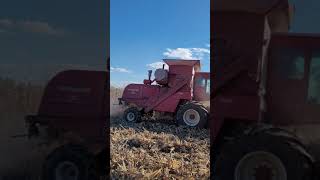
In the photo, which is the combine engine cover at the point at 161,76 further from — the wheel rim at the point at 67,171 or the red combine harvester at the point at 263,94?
the red combine harvester at the point at 263,94

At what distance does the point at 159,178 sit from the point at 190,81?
274 inches

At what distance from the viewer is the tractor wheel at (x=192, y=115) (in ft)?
34.4

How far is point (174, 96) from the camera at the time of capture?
11.8 metres

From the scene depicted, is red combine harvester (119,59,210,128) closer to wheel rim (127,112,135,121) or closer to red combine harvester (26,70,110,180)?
wheel rim (127,112,135,121)

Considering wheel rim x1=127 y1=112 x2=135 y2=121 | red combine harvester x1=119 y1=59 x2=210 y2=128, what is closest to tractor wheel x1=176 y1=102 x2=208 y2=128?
red combine harvester x1=119 y1=59 x2=210 y2=128

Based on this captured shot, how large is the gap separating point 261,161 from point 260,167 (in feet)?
0.13

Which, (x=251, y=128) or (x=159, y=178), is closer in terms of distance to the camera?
(x=251, y=128)

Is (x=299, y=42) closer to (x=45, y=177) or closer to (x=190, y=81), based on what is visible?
(x=45, y=177)

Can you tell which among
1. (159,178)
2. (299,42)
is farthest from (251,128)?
(159,178)

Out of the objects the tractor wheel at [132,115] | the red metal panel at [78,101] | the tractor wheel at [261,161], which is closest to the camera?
the tractor wheel at [261,161]

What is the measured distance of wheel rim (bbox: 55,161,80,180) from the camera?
10.8 feet

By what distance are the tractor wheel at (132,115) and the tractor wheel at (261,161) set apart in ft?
30.4

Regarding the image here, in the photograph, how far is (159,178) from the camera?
4.46 metres

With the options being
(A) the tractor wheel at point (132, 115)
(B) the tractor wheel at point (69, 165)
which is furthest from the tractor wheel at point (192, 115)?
(B) the tractor wheel at point (69, 165)
